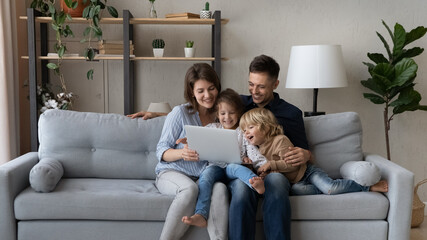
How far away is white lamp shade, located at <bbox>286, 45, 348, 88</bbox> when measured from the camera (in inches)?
151

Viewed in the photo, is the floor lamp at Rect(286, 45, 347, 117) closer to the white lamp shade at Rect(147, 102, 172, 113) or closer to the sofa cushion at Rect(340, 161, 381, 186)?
the white lamp shade at Rect(147, 102, 172, 113)

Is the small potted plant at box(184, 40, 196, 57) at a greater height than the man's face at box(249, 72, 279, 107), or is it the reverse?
the small potted plant at box(184, 40, 196, 57)

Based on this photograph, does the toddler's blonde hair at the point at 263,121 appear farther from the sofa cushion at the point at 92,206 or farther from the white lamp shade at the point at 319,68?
the white lamp shade at the point at 319,68

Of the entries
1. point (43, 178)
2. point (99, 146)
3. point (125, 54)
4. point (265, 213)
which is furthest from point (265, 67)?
point (125, 54)

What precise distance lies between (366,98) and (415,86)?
0.43 meters

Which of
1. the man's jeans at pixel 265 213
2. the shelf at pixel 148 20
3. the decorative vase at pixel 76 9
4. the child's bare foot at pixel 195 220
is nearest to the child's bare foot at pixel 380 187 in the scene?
the man's jeans at pixel 265 213

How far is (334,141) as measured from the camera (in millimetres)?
3012

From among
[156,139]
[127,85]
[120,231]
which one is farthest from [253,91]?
[127,85]

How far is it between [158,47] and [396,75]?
6.06 ft

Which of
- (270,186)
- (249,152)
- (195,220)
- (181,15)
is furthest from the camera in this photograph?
(181,15)

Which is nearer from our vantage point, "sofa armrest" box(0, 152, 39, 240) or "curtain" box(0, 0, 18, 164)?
"sofa armrest" box(0, 152, 39, 240)

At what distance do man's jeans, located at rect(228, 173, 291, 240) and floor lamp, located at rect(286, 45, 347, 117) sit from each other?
153cm

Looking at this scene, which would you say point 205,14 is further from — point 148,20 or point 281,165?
point 281,165

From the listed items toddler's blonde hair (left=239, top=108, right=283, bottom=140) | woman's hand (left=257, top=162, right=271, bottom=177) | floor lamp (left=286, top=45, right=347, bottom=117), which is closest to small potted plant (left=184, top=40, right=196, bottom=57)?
floor lamp (left=286, top=45, right=347, bottom=117)
